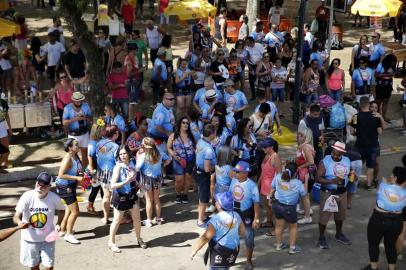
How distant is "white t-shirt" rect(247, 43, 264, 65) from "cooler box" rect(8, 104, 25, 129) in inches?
237

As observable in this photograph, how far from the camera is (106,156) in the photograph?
9.74m

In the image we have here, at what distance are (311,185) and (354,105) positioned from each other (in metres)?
3.85

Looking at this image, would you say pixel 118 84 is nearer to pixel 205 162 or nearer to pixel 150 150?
pixel 150 150

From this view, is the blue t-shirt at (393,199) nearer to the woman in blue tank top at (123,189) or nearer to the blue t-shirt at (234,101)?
the woman in blue tank top at (123,189)

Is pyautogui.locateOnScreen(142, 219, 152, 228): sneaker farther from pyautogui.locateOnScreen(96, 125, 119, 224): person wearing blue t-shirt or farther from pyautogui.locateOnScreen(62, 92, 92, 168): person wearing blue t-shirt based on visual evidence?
pyautogui.locateOnScreen(62, 92, 92, 168): person wearing blue t-shirt

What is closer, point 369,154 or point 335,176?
point 335,176

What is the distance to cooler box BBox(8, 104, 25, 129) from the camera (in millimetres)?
13523

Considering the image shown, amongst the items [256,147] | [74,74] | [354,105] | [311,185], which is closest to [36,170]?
[74,74]

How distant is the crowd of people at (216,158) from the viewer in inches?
325

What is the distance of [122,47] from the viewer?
49.5 ft

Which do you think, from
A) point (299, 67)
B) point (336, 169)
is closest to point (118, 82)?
point (299, 67)

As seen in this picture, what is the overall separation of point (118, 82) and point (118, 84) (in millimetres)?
44

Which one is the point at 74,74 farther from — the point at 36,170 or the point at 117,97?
the point at 36,170

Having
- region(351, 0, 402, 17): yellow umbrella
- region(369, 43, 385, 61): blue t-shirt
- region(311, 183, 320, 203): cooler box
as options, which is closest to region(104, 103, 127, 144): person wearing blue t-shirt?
region(311, 183, 320, 203): cooler box
